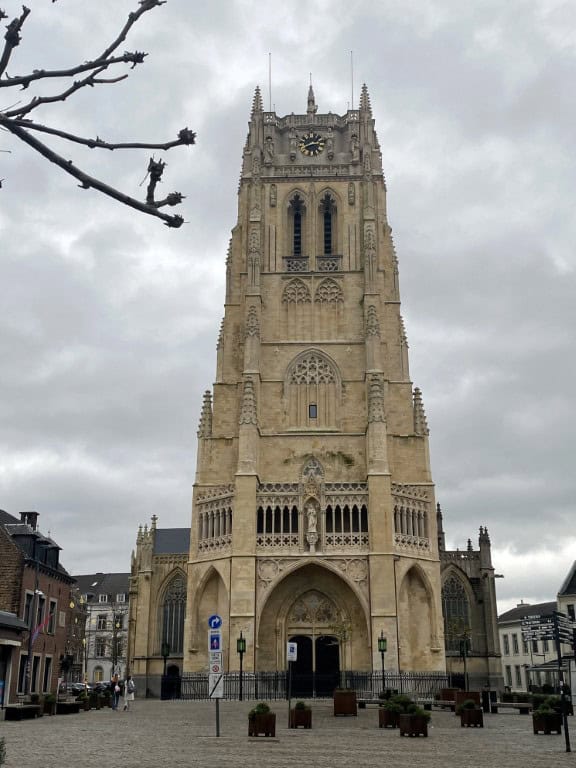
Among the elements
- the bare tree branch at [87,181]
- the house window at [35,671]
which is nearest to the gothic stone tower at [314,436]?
the house window at [35,671]

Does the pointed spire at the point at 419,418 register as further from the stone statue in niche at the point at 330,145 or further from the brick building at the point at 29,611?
the brick building at the point at 29,611

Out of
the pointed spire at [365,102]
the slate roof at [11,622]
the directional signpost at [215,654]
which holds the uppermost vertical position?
the pointed spire at [365,102]

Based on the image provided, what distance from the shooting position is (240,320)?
180 feet

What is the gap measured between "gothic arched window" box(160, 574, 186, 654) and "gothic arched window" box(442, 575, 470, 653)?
708 inches

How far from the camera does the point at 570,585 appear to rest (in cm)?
5844

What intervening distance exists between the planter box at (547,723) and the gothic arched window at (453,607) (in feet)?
108

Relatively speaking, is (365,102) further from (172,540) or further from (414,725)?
(414,725)

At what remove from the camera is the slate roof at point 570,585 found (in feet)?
190

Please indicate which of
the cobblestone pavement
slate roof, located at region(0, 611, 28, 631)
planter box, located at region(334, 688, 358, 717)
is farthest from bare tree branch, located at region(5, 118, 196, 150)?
slate roof, located at region(0, 611, 28, 631)

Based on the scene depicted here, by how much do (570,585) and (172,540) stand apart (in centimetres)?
3255

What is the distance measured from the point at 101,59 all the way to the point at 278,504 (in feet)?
138

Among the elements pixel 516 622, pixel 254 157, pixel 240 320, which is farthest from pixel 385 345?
pixel 516 622

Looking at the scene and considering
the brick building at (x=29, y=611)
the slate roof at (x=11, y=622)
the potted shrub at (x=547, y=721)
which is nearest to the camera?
the potted shrub at (x=547, y=721)

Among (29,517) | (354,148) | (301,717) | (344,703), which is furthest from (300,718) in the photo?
(354,148)
